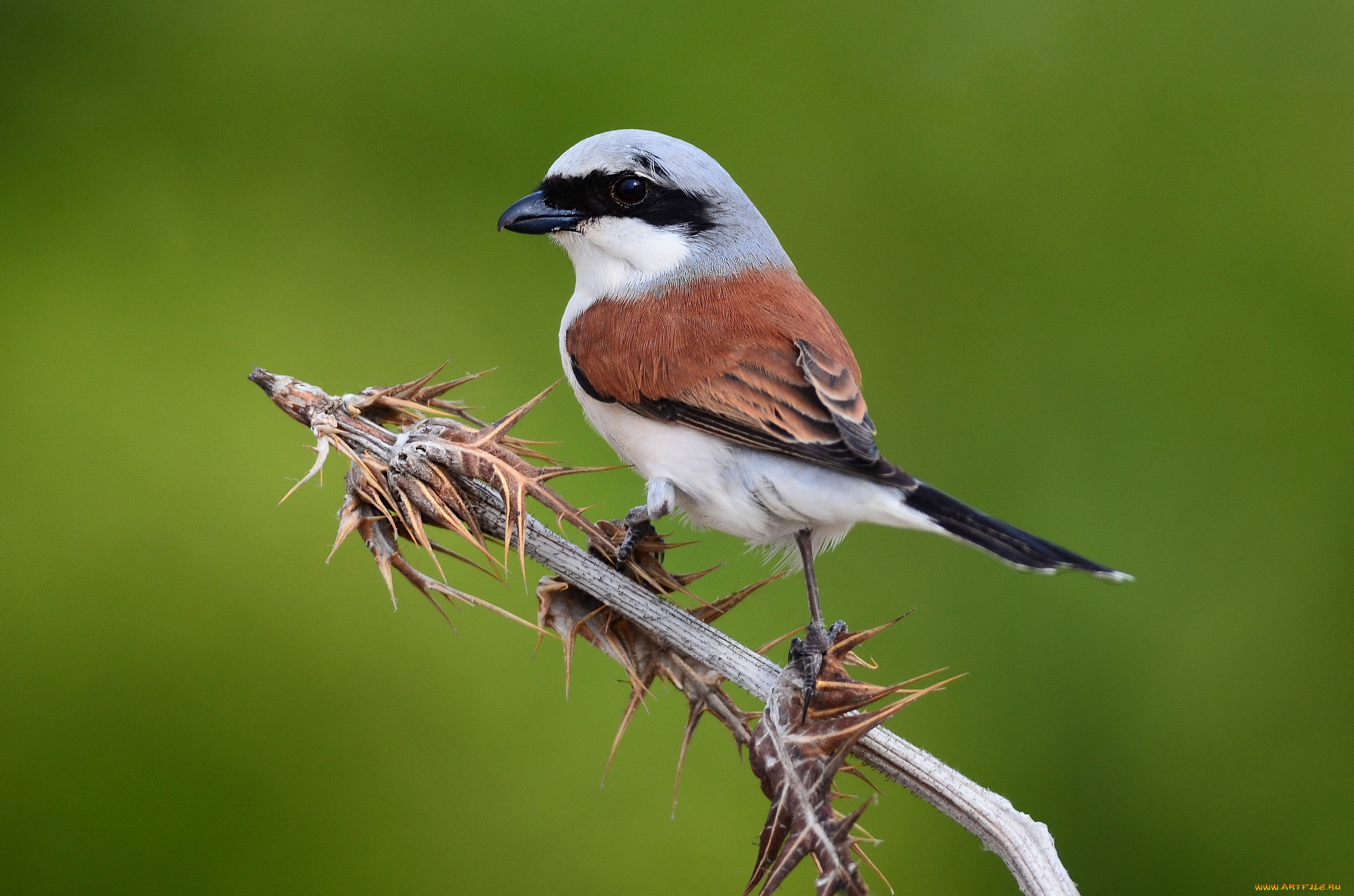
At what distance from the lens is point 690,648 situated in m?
1.27

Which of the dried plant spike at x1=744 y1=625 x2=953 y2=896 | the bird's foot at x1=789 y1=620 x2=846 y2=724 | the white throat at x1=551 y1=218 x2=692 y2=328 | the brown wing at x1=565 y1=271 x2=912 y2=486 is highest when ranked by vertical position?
the white throat at x1=551 y1=218 x2=692 y2=328

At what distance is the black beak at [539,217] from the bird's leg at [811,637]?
687 mm

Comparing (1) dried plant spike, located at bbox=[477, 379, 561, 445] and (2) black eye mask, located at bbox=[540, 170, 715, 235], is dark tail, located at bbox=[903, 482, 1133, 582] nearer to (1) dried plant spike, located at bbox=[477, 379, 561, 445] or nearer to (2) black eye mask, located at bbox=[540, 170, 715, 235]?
(1) dried plant spike, located at bbox=[477, 379, 561, 445]

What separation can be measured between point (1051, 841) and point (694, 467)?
0.75m

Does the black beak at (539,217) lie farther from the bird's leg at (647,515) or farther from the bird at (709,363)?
the bird's leg at (647,515)

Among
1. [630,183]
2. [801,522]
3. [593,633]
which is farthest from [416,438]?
[630,183]

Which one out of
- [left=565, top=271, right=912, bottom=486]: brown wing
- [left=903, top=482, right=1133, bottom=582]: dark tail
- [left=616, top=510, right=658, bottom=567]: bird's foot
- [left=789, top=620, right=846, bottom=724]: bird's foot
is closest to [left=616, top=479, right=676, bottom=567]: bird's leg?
[left=616, top=510, right=658, bottom=567]: bird's foot

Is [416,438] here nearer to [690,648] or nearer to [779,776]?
[690,648]

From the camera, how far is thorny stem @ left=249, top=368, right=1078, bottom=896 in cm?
112

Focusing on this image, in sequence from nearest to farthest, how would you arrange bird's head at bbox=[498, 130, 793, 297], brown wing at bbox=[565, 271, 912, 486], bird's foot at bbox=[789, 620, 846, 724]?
bird's foot at bbox=[789, 620, 846, 724] < brown wing at bbox=[565, 271, 912, 486] < bird's head at bbox=[498, 130, 793, 297]

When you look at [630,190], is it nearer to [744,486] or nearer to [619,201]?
[619,201]

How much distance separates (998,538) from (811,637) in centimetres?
27

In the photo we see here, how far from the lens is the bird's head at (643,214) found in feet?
5.89

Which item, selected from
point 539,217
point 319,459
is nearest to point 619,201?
point 539,217
